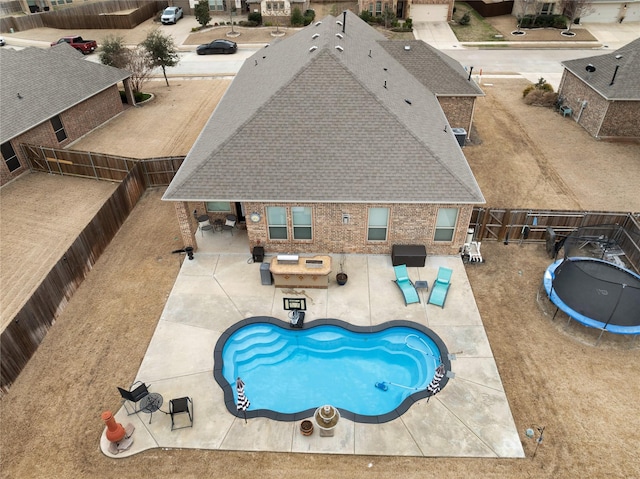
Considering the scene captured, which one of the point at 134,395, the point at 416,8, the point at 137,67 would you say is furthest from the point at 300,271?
the point at 416,8

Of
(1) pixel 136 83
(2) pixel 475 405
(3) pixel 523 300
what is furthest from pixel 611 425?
(1) pixel 136 83

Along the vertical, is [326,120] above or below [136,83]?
above

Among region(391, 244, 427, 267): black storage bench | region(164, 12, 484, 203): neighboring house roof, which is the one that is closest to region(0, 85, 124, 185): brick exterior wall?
region(164, 12, 484, 203): neighboring house roof

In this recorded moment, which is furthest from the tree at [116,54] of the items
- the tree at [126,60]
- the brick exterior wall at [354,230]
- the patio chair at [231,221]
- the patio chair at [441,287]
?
the patio chair at [441,287]

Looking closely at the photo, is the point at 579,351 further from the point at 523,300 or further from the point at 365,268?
the point at 365,268

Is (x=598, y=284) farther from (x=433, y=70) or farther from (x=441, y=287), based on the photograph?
(x=433, y=70)

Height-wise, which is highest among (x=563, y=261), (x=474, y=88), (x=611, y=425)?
(x=474, y=88)

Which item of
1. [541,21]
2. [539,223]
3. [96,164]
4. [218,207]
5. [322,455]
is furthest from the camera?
[541,21]
